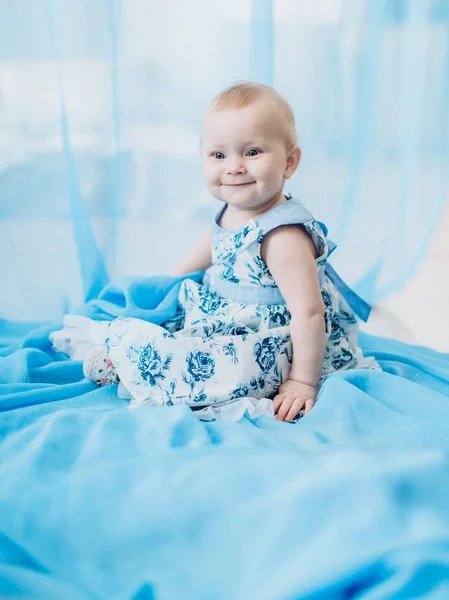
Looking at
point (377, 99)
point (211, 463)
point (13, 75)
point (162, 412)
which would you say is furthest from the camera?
point (377, 99)

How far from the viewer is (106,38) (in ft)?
5.65

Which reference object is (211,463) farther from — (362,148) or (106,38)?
(362,148)

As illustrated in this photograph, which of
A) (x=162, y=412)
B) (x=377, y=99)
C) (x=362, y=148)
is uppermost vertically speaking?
(x=377, y=99)

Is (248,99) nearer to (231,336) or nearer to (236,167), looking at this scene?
(236,167)

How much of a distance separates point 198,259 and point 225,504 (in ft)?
2.45

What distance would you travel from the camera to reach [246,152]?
4.19ft

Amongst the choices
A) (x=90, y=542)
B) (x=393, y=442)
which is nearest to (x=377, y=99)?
(x=393, y=442)

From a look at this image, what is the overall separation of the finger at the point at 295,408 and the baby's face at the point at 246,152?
36cm

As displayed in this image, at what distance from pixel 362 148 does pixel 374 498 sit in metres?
1.37

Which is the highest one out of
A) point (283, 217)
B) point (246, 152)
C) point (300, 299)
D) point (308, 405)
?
point (246, 152)

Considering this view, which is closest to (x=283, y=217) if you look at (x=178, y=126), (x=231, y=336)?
(x=231, y=336)

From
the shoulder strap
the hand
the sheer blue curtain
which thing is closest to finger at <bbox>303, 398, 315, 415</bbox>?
the hand

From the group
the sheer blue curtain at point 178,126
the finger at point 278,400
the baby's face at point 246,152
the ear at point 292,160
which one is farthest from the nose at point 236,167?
the sheer blue curtain at point 178,126

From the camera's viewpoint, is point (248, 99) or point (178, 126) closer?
point (248, 99)
